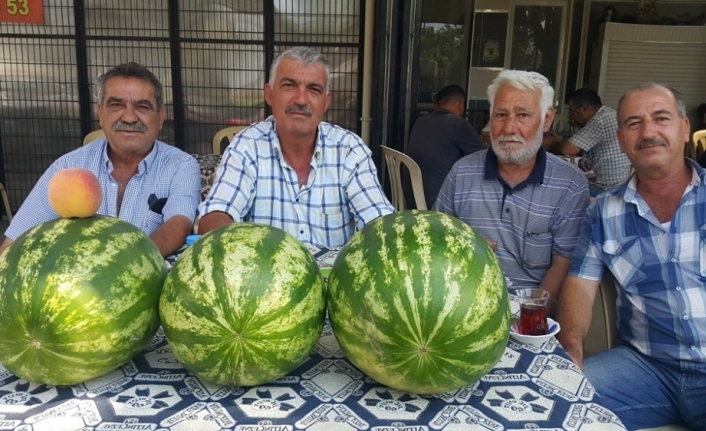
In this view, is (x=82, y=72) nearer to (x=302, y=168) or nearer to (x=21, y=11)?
(x=21, y=11)

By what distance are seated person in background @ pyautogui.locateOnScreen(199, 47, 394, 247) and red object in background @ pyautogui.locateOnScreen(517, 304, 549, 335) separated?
36.0 inches

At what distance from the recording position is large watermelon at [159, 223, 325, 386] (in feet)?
2.82

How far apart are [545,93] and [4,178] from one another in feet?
17.1

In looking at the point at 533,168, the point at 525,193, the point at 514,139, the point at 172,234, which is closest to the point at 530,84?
the point at 514,139

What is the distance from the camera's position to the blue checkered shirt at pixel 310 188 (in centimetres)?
213

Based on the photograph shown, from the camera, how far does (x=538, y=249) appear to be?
84.9 inches

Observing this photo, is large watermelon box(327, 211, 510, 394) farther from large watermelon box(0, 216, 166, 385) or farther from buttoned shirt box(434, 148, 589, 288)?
buttoned shirt box(434, 148, 589, 288)

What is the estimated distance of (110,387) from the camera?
0.97 meters

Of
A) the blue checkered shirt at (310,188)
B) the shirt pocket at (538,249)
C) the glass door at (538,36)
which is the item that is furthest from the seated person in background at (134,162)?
the glass door at (538,36)

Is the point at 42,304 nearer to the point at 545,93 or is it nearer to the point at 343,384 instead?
the point at 343,384

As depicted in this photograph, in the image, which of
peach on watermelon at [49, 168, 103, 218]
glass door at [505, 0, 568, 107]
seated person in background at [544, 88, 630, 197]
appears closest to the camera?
peach on watermelon at [49, 168, 103, 218]

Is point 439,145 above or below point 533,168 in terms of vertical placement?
below

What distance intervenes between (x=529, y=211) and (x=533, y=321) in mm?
979

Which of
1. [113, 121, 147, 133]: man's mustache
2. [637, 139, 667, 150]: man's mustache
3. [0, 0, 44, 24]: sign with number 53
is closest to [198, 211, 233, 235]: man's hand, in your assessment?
[113, 121, 147, 133]: man's mustache
